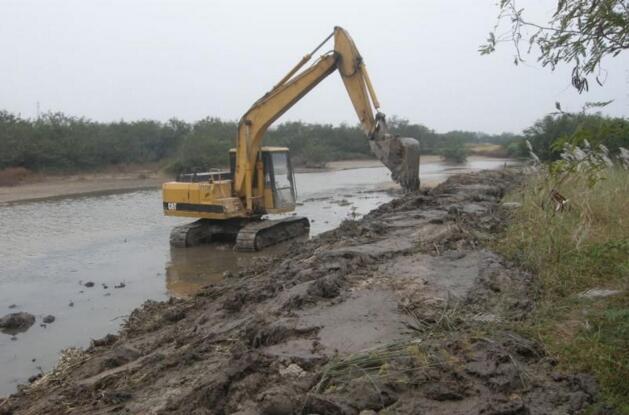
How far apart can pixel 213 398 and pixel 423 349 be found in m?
1.25

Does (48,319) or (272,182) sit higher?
(272,182)

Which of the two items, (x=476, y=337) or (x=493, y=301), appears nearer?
(x=476, y=337)

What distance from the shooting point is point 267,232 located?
12.0 m

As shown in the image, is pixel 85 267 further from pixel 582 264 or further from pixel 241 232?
pixel 582 264

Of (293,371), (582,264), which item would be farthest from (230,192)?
(293,371)

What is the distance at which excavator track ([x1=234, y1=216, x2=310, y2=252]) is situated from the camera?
11.5m

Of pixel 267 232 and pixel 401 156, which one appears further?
pixel 267 232

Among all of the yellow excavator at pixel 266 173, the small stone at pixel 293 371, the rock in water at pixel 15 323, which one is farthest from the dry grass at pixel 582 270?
the rock in water at pixel 15 323

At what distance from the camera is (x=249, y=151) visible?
12117mm

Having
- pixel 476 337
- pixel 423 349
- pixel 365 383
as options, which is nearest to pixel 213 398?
pixel 365 383

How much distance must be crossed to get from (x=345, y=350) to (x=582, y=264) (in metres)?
2.41

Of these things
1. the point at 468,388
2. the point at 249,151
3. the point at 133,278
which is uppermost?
the point at 249,151

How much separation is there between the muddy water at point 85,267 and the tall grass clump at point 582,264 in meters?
4.78

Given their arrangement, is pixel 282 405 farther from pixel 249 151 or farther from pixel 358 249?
pixel 249 151
